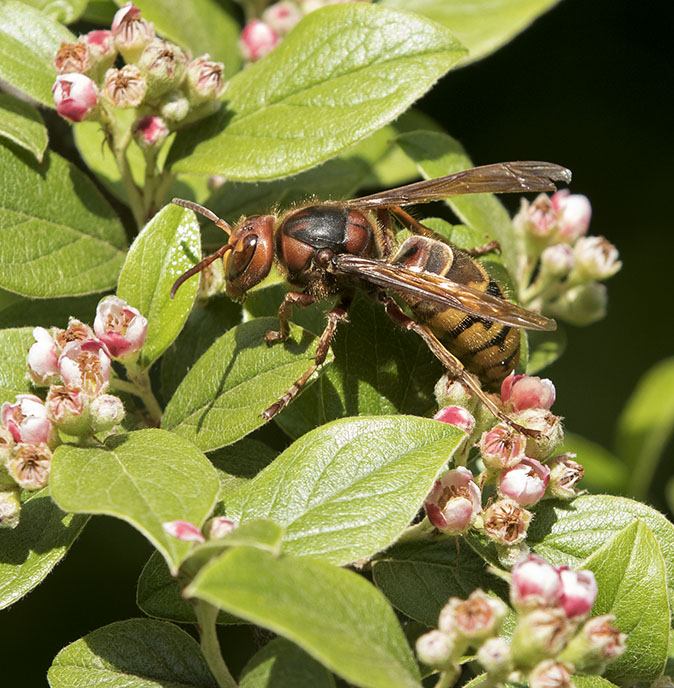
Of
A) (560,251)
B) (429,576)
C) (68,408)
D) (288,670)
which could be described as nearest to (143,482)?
(68,408)

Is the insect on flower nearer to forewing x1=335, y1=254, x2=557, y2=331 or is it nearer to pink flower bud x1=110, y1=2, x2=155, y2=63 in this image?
forewing x1=335, y1=254, x2=557, y2=331

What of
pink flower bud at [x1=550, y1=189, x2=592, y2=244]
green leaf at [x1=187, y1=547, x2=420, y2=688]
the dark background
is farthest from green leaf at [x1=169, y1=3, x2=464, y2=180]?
the dark background

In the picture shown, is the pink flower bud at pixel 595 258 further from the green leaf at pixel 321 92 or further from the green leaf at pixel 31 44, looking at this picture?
the green leaf at pixel 31 44

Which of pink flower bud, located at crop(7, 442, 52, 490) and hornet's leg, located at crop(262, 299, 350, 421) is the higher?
hornet's leg, located at crop(262, 299, 350, 421)

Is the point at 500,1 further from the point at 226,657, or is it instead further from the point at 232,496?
the point at 226,657

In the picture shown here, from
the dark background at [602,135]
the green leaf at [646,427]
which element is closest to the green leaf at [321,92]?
the green leaf at [646,427]

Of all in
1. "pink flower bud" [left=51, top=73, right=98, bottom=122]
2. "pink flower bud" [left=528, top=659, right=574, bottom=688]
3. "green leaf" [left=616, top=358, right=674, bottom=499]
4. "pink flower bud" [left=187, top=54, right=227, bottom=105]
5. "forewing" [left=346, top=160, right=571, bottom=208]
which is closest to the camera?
"pink flower bud" [left=528, top=659, right=574, bottom=688]

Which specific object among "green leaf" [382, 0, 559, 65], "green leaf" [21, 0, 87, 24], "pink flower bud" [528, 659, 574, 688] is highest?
"green leaf" [21, 0, 87, 24]
